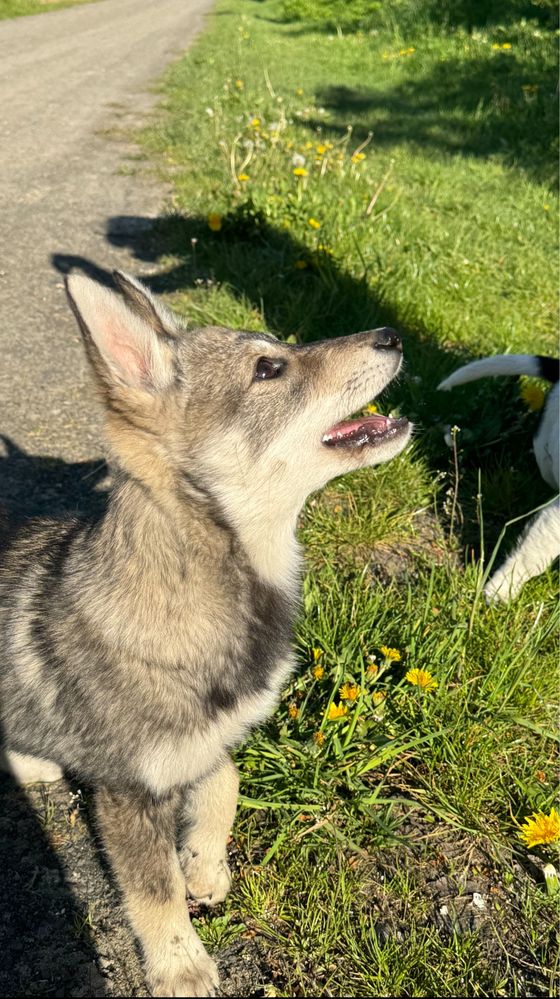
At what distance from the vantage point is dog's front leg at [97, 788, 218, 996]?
2.09m

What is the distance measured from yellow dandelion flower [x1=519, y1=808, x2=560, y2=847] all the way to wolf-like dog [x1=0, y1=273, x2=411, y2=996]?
3.12 feet

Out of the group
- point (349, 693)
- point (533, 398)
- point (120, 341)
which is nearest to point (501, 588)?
point (349, 693)

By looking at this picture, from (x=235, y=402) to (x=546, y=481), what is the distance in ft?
7.61

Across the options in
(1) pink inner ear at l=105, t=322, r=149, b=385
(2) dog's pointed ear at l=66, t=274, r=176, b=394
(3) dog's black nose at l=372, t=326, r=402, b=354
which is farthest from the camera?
(3) dog's black nose at l=372, t=326, r=402, b=354

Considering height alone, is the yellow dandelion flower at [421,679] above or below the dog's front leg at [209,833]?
above

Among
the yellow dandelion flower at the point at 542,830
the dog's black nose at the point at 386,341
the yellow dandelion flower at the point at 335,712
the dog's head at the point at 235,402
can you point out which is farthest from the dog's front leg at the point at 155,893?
the dog's black nose at the point at 386,341

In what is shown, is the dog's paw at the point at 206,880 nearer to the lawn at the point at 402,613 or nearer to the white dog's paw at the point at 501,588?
the lawn at the point at 402,613

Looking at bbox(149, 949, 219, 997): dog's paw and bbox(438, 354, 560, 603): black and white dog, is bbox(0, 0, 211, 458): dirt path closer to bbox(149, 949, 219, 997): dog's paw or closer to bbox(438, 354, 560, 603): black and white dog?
bbox(438, 354, 560, 603): black and white dog

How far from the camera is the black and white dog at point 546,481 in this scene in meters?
3.29

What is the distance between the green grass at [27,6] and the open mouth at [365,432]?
2116 centimetres

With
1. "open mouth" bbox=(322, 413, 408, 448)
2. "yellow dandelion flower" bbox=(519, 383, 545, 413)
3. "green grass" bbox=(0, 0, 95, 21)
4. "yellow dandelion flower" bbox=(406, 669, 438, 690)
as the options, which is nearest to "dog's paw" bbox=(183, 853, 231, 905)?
"yellow dandelion flower" bbox=(406, 669, 438, 690)

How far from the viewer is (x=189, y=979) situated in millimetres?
2088

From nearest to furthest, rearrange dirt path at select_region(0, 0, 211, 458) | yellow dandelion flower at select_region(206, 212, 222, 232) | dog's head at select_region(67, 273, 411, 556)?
dog's head at select_region(67, 273, 411, 556) → dirt path at select_region(0, 0, 211, 458) → yellow dandelion flower at select_region(206, 212, 222, 232)

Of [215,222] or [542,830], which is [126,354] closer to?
[542,830]
